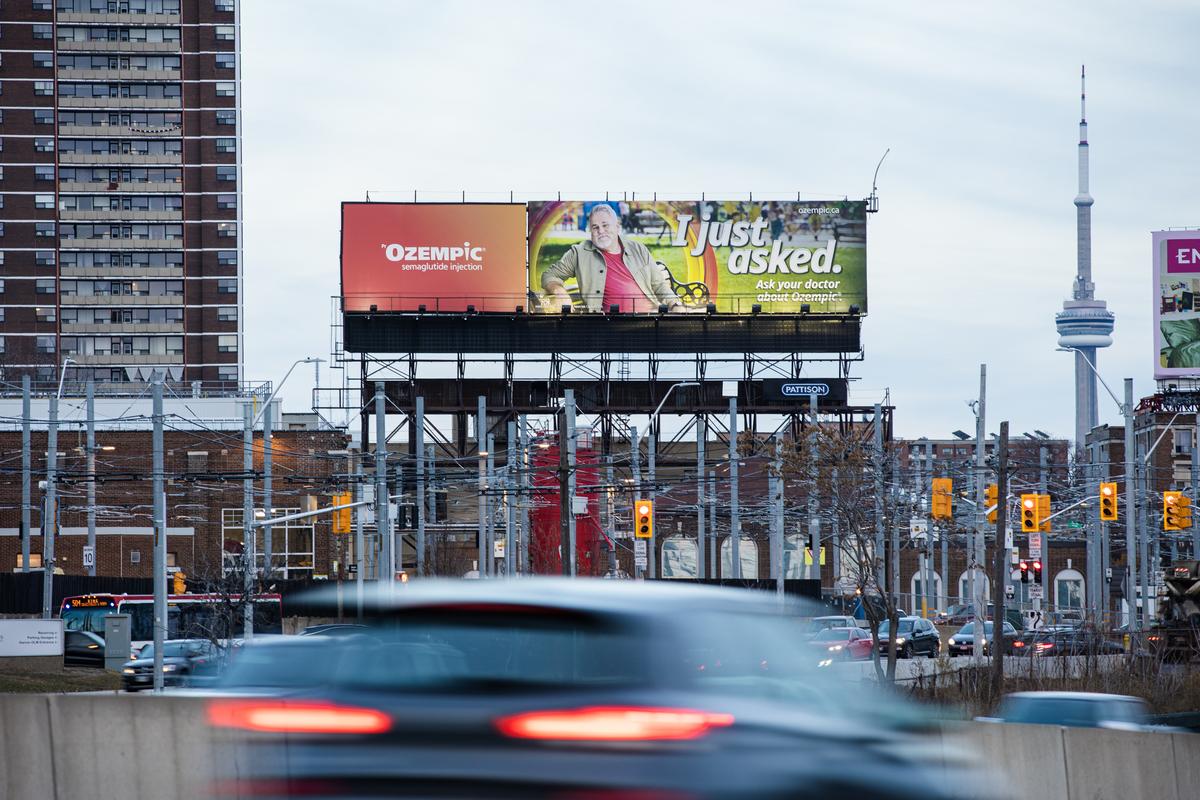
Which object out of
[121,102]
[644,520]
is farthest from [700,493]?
[121,102]

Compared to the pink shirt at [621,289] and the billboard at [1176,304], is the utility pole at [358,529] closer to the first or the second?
the pink shirt at [621,289]

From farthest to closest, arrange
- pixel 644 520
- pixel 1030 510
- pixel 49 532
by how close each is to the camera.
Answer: pixel 49 532 < pixel 644 520 < pixel 1030 510

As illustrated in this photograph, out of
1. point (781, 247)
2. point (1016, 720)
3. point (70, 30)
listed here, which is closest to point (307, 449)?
point (781, 247)

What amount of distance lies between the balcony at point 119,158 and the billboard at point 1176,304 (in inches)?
A: 2763

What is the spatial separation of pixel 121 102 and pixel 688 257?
56270 mm

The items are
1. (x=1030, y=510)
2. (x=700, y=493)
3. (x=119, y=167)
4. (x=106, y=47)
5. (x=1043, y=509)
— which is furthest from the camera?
(x=119, y=167)

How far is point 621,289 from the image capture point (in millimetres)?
87312

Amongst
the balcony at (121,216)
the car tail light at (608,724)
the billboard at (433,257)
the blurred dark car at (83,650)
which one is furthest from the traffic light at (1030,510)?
the balcony at (121,216)

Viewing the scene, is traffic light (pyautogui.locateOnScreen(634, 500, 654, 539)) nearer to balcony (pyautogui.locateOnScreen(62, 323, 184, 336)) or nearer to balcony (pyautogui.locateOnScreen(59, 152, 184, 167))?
balcony (pyautogui.locateOnScreen(62, 323, 184, 336))

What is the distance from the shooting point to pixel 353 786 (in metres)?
6.45

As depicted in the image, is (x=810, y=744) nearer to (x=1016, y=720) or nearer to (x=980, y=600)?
(x=1016, y=720)

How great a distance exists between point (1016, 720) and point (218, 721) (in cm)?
1240

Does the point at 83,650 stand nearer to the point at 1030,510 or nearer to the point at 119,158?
the point at 1030,510

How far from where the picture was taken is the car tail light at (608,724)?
20.2 feet
